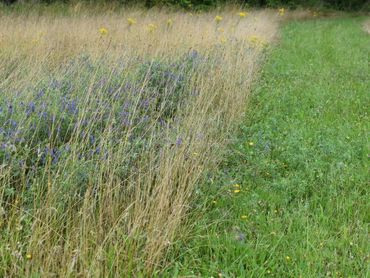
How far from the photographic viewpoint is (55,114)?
109 inches

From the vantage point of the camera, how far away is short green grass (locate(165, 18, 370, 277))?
2168mm

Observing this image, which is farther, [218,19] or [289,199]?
[218,19]

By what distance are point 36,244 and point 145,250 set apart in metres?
0.54

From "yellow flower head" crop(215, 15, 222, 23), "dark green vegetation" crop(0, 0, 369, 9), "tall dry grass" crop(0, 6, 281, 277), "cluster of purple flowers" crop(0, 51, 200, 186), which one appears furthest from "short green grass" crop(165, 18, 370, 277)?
"dark green vegetation" crop(0, 0, 369, 9)

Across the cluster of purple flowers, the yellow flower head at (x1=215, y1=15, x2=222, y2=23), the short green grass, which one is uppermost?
the yellow flower head at (x1=215, y1=15, x2=222, y2=23)

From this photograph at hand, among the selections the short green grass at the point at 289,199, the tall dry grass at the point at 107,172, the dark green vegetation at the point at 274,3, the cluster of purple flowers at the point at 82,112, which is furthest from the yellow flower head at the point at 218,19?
the dark green vegetation at the point at 274,3

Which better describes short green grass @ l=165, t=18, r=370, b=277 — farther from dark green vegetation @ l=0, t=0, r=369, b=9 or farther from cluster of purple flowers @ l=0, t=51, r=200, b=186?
dark green vegetation @ l=0, t=0, r=369, b=9

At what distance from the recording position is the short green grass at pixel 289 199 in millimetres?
2168

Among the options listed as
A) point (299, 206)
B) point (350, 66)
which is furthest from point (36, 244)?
point (350, 66)

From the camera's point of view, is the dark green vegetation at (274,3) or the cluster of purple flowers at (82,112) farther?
the dark green vegetation at (274,3)

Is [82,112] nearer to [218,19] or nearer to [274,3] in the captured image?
[218,19]

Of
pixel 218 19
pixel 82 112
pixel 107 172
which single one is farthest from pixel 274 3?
pixel 107 172

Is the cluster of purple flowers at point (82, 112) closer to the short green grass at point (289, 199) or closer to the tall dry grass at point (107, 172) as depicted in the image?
the tall dry grass at point (107, 172)

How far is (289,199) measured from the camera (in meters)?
2.81
